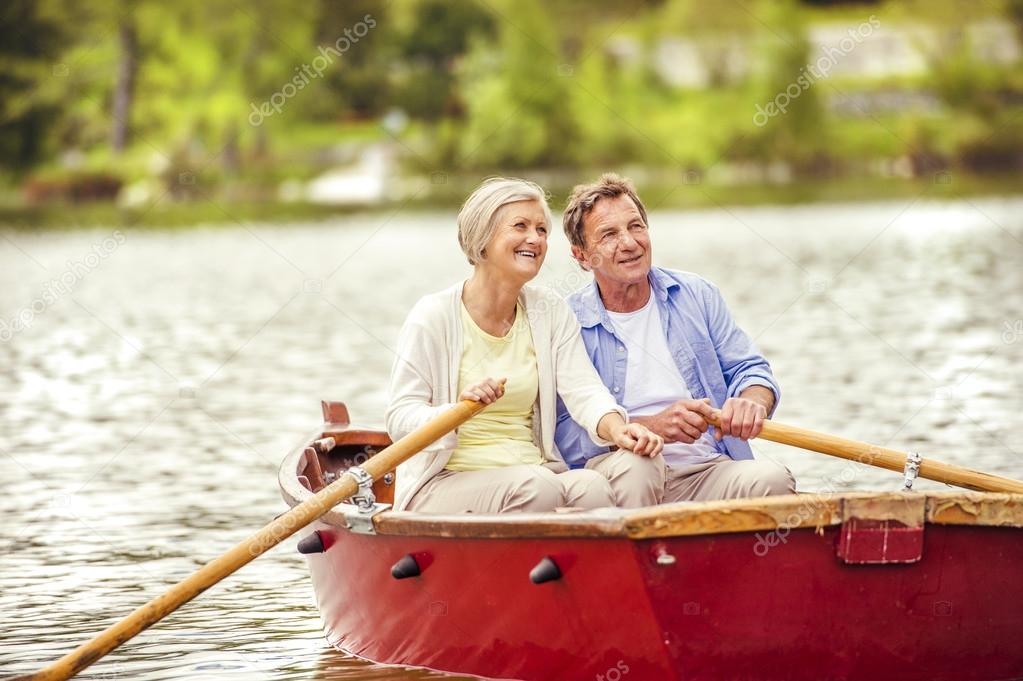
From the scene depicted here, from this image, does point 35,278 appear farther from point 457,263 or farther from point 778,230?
point 778,230

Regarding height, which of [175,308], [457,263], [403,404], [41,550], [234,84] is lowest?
[41,550]

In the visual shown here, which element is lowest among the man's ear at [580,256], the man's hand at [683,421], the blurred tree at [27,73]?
the man's hand at [683,421]

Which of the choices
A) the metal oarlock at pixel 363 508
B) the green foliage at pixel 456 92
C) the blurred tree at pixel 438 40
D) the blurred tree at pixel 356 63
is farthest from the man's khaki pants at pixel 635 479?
the blurred tree at pixel 438 40

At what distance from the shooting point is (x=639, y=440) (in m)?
5.80

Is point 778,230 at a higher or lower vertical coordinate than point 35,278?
higher

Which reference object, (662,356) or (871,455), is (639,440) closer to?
(662,356)

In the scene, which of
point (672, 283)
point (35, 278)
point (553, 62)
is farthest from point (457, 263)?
point (553, 62)

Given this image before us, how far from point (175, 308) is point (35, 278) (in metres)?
6.80

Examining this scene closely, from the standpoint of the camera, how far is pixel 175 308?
78.3 feet

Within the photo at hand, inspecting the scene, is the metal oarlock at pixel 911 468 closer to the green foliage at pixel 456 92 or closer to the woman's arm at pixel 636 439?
the woman's arm at pixel 636 439

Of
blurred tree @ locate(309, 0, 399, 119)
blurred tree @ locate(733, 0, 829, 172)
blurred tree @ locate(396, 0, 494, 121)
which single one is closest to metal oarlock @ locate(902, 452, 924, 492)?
blurred tree @ locate(733, 0, 829, 172)

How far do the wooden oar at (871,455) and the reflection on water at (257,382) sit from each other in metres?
1.54

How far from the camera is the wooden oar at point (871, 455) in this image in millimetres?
5898

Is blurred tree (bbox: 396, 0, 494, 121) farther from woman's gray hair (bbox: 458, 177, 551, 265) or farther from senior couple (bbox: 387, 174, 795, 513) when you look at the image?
woman's gray hair (bbox: 458, 177, 551, 265)
